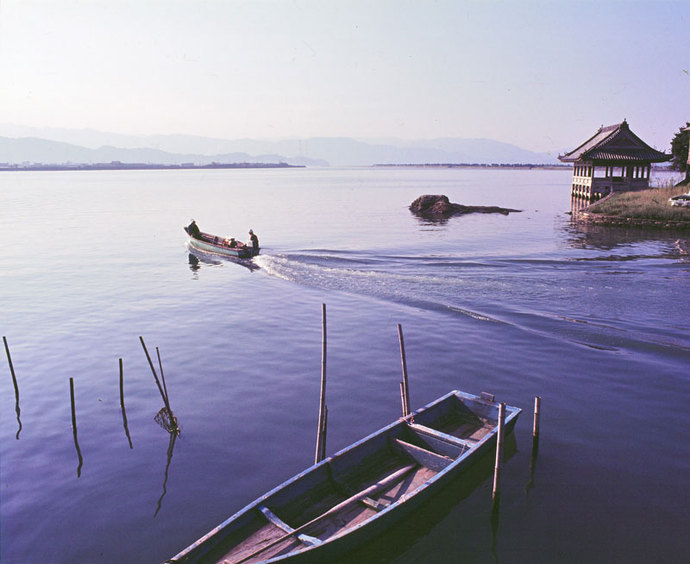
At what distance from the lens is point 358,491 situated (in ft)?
32.0

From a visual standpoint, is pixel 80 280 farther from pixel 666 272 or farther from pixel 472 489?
pixel 666 272

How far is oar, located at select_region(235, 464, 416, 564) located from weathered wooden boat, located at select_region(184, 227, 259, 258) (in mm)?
28038

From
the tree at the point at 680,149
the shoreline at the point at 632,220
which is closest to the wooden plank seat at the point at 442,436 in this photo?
the shoreline at the point at 632,220

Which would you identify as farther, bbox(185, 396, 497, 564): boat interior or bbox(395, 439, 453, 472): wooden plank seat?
bbox(395, 439, 453, 472): wooden plank seat

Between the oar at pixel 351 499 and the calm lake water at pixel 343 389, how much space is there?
83cm

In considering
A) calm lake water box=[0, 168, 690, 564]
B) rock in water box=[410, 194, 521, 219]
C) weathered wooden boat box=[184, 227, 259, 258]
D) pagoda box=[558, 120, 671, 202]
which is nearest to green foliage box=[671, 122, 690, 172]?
pagoda box=[558, 120, 671, 202]

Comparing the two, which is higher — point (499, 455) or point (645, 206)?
point (645, 206)

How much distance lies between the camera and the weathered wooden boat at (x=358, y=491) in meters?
7.98

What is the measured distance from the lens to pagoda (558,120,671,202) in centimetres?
5381

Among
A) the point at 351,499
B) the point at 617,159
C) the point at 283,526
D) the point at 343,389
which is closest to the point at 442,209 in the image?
the point at 617,159

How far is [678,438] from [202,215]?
6761 centimetres

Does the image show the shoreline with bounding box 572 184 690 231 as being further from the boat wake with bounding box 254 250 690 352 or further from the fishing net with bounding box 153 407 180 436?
the fishing net with bounding box 153 407 180 436

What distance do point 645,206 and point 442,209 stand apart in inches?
994

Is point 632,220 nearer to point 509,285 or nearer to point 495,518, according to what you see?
point 509,285
